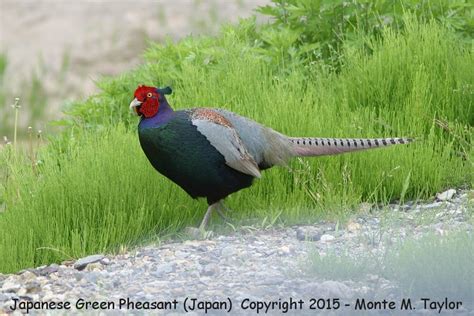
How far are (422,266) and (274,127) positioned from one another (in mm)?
2388

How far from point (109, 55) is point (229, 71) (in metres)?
5.13

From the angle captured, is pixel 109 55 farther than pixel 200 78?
Yes

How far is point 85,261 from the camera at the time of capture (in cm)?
631

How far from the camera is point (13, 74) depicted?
41.0ft

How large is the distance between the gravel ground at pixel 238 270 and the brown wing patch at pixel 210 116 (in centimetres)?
68

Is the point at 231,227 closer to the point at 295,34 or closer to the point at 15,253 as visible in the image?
the point at 15,253

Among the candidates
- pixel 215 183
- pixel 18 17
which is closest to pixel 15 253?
pixel 215 183

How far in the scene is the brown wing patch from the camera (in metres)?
6.71

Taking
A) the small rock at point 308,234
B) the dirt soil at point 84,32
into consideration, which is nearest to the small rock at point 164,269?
the small rock at point 308,234

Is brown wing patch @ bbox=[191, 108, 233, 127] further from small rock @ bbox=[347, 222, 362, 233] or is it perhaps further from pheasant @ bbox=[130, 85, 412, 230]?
small rock @ bbox=[347, 222, 362, 233]

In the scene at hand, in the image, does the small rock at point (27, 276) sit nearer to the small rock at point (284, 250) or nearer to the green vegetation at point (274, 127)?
the green vegetation at point (274, 127)

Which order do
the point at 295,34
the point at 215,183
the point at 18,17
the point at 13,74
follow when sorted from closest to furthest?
the point at 215,183
the point at 295,34
the point at 13,74
the point at 18,17

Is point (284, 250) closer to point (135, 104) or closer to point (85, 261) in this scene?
point (85, 261)

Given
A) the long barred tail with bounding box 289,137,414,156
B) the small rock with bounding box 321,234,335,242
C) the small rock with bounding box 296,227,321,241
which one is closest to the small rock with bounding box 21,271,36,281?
the small rock with bounding box 296,227,321,241
